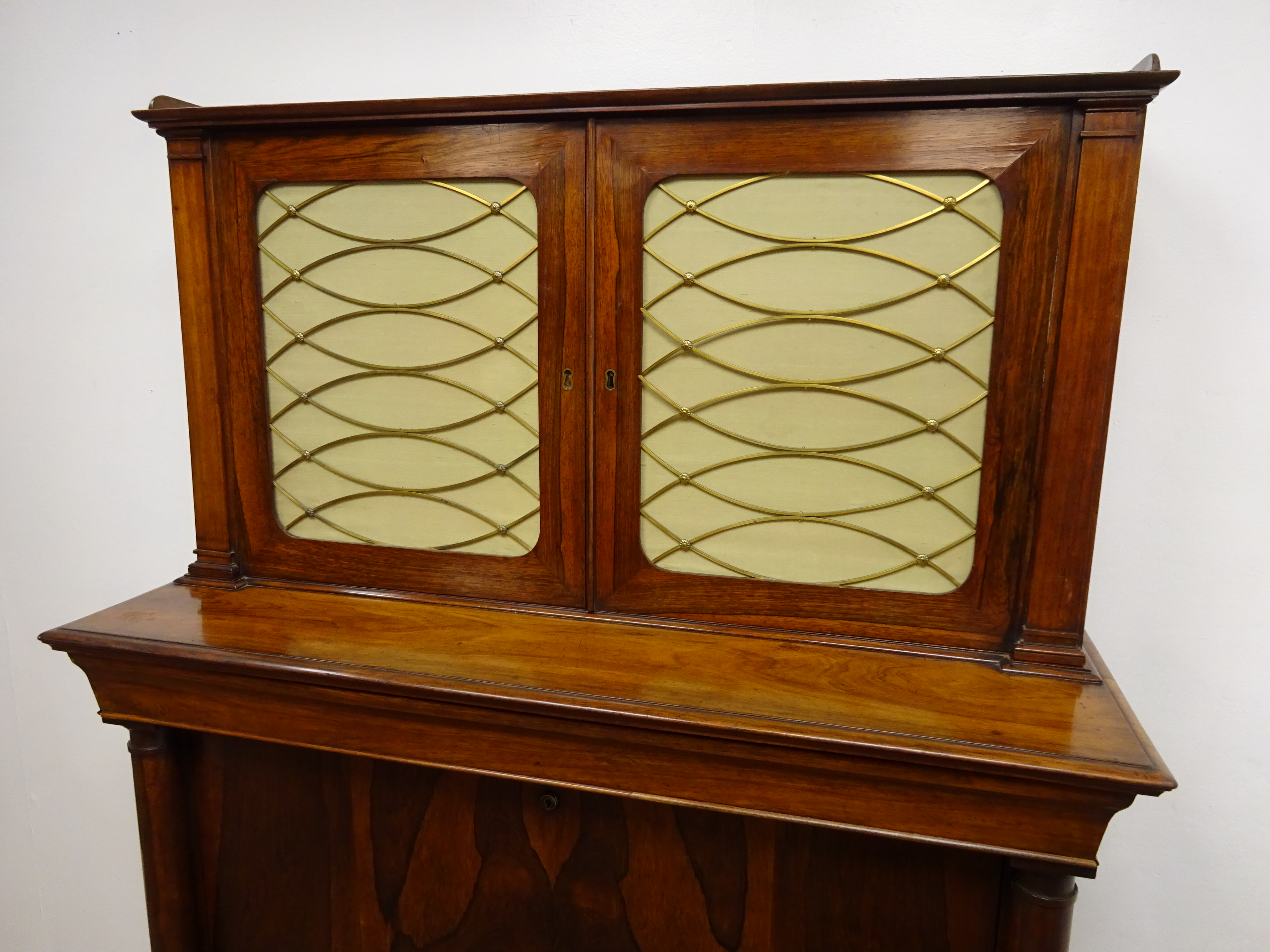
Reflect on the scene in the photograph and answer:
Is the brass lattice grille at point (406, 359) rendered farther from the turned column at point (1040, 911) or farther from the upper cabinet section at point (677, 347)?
the turned column at point (1040, 911)

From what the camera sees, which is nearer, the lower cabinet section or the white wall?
the lower cabinet section

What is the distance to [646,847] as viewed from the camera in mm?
1155

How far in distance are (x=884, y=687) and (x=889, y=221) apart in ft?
2.02

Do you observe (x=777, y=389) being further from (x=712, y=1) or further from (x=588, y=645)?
(x=712, y=1)

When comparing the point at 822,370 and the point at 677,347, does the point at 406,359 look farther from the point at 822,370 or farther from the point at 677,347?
the point at 822,370

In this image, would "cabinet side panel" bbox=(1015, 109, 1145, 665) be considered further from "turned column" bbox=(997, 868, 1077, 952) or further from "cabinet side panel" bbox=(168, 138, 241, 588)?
"cabinet side panel" bbox=(168, 138, 241, 588)

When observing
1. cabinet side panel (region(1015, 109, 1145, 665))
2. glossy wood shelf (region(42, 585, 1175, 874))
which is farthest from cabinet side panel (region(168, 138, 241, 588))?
cabinet side panel (region(1015, 109, 1145, 665))

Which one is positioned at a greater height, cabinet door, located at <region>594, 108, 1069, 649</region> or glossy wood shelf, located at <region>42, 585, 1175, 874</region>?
cabinet door, located at <region>594, 108, 1069, 649</region>

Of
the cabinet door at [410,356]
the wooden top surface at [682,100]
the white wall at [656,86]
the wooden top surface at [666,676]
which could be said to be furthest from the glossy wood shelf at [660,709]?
the wooden top surface at [682,100]

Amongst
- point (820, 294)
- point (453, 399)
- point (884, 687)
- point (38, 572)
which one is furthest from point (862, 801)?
Answer: point (38, 572)

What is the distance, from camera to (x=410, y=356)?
1284mm

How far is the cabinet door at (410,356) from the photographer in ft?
3.97

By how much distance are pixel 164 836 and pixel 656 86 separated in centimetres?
150

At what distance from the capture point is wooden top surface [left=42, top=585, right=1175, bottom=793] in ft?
3.01
